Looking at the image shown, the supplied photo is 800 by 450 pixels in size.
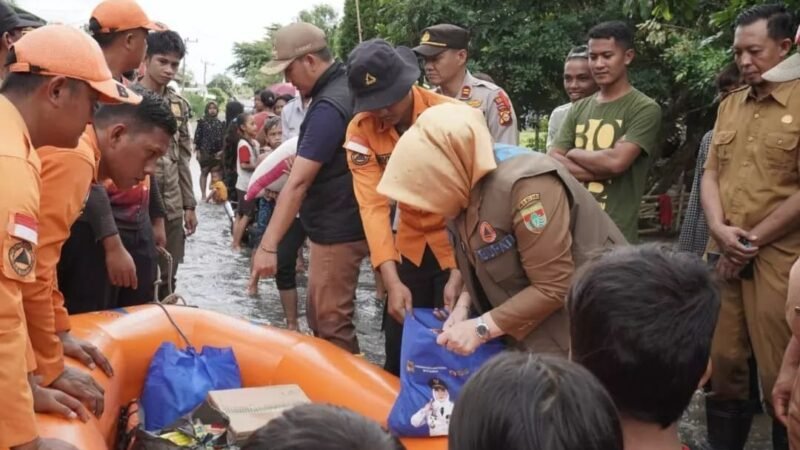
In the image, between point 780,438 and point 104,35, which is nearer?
point 780,438

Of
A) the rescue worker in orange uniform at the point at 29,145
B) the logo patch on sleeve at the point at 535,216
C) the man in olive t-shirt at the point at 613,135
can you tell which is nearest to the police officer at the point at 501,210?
the logo patch on sleeve at the point at 535,216

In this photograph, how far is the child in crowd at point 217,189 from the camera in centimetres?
952

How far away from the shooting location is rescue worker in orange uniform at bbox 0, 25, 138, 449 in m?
1.80

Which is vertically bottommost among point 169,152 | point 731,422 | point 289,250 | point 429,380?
point 731,422

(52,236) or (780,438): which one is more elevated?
(52,236)

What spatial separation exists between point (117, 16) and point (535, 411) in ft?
10.8

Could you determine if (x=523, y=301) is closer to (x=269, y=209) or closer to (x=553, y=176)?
(x=553, y=176)

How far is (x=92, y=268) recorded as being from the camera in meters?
3.61

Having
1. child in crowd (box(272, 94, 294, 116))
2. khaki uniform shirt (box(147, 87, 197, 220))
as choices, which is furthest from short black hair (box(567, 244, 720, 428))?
child in crowd (box(272, 94, 294, 116))

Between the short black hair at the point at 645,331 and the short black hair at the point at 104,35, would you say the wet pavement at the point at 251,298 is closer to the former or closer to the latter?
the short black hair at the point at 104,35

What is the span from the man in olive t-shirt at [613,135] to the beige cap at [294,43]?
118 cm

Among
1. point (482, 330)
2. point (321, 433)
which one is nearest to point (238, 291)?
point (482, 330)

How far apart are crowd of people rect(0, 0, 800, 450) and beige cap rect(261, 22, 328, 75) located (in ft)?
0.03

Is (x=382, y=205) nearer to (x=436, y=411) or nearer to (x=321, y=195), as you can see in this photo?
(x=321, y=195)
